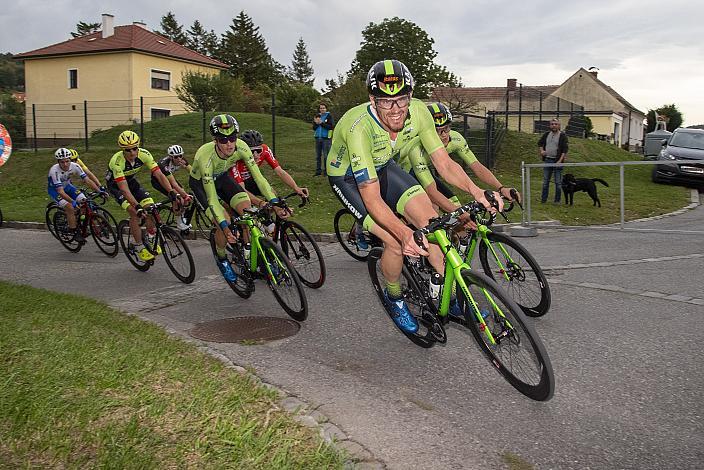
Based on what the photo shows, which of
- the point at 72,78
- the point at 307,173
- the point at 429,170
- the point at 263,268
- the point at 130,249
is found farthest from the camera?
the point at 72,78

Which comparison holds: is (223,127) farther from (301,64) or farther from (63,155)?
(301,64)

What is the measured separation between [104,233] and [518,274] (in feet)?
25.7

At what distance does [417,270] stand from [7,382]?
2.97 metres

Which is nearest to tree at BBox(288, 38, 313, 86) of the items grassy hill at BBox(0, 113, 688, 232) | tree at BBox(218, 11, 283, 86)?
tree at BBox(218, 11, 283, 86)

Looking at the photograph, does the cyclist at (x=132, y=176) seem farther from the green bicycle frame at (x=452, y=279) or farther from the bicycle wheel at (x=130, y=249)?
the green bicycle frame at (x=452, y=279)

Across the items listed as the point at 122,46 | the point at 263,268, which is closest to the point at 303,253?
the point at 263,268

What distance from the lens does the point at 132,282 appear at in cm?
884

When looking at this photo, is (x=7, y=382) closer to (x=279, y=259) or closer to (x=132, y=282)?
(x=279, y=259)

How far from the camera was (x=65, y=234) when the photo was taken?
1170 cm

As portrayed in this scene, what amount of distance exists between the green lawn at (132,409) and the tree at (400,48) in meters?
65.9

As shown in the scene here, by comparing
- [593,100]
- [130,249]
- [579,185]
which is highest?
[593,100]

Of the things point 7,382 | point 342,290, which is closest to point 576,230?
point 342,290

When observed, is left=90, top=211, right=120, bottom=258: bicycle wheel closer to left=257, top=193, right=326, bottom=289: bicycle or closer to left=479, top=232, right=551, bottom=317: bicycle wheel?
left=257, top=193, right=326, bottom=289: bicycle

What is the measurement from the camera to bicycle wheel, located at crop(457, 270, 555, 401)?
153 inches
